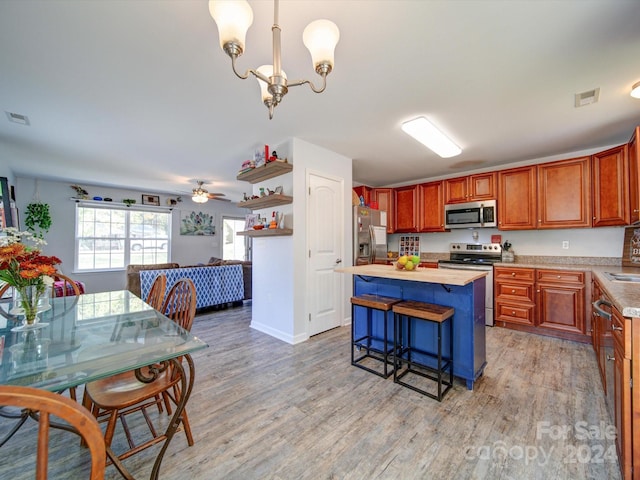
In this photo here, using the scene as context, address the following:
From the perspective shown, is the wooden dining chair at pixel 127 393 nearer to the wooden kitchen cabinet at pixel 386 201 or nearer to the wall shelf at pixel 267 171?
the wall shelf at pixel 267 171

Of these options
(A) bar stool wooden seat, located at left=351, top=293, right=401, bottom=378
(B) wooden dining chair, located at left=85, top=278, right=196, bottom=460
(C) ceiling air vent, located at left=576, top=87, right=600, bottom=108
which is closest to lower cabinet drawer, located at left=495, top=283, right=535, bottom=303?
(A) bar stool wooden seat, located at left=351, top=293, right=401, bottom=378

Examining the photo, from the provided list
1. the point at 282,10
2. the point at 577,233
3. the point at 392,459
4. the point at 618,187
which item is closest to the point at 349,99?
the point at 282,10

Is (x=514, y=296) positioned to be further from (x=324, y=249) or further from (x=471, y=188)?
(x=324, y=249)

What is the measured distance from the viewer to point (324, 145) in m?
3.49

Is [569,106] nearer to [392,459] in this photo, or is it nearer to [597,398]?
[597,398]

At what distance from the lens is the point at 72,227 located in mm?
5633

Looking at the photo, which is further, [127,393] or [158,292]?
[158,292]

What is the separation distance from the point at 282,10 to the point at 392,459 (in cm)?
255

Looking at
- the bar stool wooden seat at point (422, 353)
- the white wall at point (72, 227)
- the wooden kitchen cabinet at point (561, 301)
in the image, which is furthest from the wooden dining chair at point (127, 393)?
the white wall at point (72, 227)

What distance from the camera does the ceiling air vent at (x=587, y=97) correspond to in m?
2.22

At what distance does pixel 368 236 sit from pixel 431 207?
131 centimetres

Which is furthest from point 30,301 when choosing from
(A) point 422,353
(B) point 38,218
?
(B) point 38,218

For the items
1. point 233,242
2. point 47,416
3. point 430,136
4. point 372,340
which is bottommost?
point 372,340

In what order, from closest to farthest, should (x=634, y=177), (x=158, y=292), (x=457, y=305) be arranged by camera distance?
(x=158, y=292) → (x=457, y=305) → (x=634, y=177)
